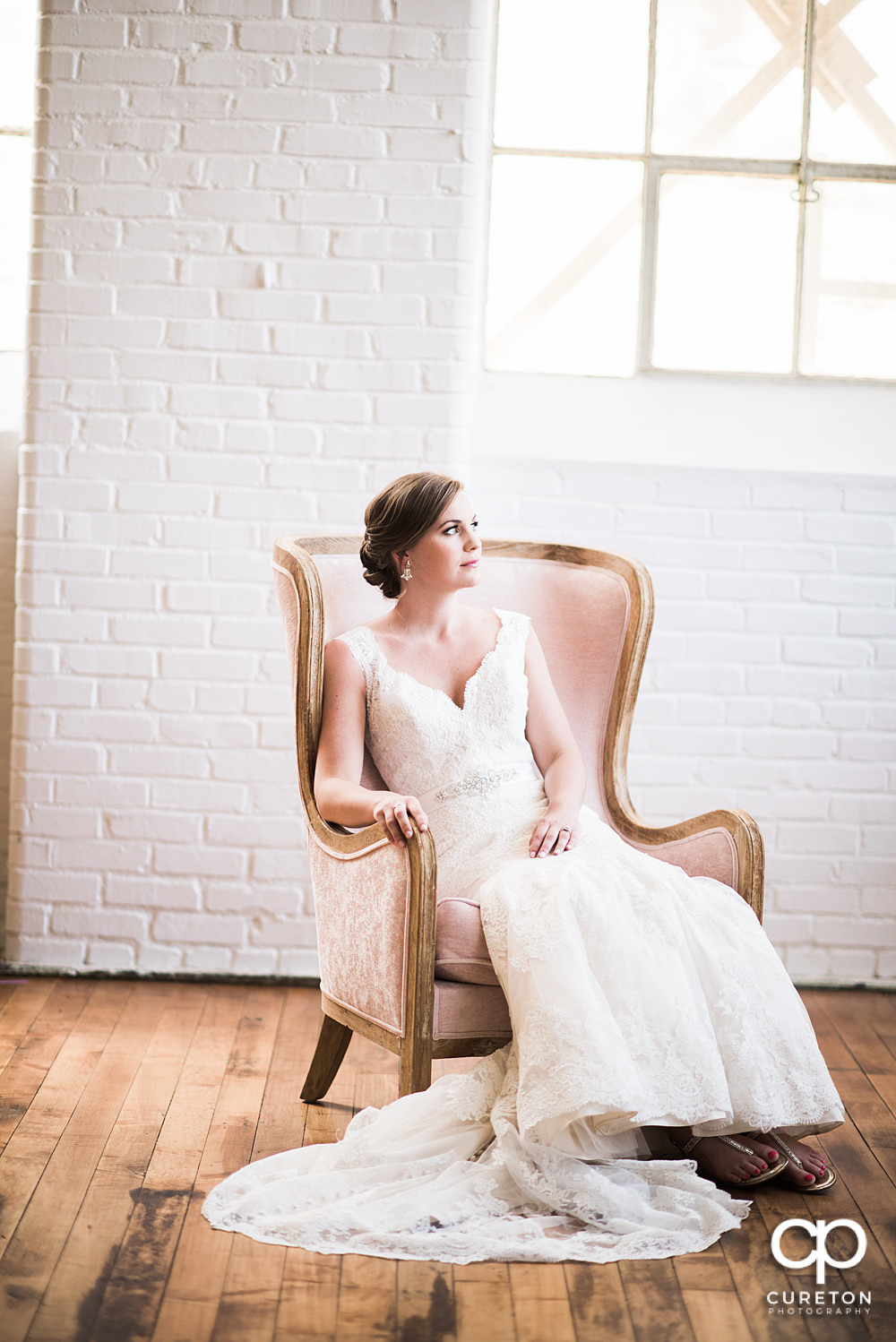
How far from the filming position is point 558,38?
3479mm

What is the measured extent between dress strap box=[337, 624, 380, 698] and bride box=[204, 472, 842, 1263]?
1 cm

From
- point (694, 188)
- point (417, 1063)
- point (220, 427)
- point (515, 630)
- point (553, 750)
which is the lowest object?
point (417, 1063)

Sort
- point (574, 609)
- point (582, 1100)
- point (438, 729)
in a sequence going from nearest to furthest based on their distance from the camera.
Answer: point (582, 1100) → point (438, 729) → point (574, 609)

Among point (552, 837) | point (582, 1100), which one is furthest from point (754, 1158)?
point (552, 837)

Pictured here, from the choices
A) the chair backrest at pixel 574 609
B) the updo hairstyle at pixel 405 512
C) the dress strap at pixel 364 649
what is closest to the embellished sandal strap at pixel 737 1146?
the chair backrest at pixel 574 609

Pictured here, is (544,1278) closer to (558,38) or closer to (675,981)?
(675,981)

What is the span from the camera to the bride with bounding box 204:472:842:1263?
6.25 feet

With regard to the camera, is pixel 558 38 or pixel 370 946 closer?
pixel 370 946

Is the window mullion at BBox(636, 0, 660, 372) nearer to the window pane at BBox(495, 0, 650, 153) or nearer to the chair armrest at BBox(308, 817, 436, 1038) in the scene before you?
the window pane at BBox(495, 0, 650, 153)

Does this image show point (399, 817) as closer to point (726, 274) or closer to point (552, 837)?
point (552, 837)

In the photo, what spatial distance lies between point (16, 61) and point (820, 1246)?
3408mm

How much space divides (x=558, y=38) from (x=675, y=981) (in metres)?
2.65

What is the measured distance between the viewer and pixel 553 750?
2.52 metres

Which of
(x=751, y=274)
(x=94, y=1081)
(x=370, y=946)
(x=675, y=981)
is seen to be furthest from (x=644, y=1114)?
(x=751, y=274)
